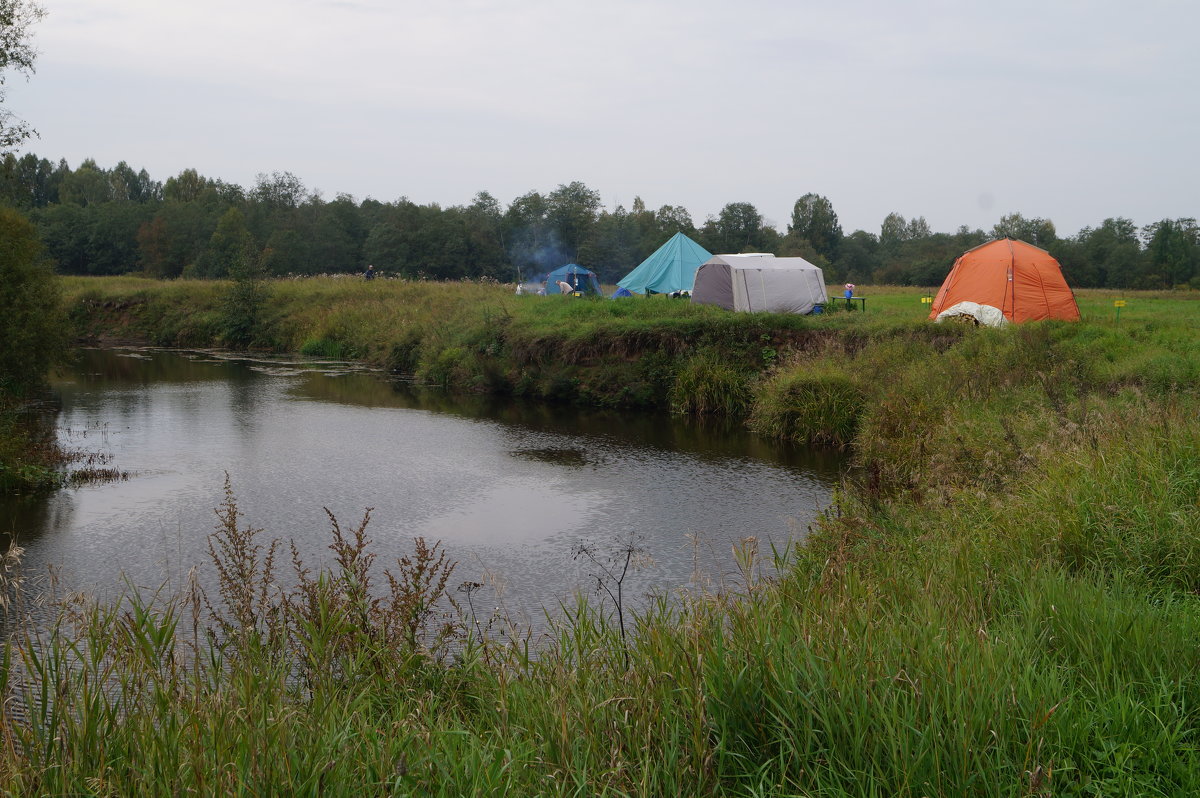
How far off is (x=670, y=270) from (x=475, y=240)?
32.4m

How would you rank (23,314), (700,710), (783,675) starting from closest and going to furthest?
(700,710) < (783,675) < (23,314)

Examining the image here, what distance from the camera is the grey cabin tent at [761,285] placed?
24000 millimetres

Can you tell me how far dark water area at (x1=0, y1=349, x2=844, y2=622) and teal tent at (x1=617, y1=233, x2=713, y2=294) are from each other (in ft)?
37.6

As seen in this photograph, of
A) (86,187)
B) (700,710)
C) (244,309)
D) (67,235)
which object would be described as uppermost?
(86,187)

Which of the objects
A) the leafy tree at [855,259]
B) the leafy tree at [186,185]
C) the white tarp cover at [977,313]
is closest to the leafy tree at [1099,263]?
the leafy tree at [855,259]

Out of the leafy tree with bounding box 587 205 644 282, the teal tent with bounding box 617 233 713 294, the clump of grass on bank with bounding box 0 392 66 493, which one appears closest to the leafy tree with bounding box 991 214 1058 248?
the leafy tree with bounding box 587 205 644 282

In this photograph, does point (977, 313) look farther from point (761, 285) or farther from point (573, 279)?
point (573, 279)

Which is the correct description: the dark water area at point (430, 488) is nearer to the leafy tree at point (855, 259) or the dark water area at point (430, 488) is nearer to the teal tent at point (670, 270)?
the teal tent at point (670, 270)

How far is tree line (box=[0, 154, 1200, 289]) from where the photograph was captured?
182ft

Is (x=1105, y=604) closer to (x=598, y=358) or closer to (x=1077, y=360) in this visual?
(x=1077, y=360)

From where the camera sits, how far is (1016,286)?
61.1 feet

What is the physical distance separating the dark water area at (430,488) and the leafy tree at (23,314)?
1.25 meters

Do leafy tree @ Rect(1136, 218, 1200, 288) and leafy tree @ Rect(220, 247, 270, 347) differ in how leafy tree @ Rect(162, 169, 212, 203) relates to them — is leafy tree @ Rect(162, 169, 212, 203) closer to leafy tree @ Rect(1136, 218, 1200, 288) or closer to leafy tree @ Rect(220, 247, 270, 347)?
leafy tree @ Rect(220, 247, 270, 347)

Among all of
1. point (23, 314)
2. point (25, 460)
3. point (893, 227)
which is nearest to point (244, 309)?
point (23, 314)
